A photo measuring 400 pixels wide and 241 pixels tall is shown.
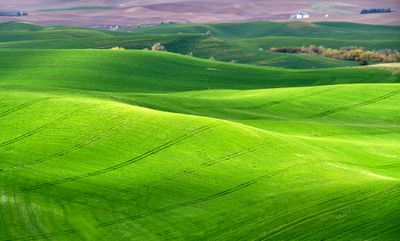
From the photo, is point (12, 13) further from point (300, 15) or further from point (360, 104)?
point (360, 104)

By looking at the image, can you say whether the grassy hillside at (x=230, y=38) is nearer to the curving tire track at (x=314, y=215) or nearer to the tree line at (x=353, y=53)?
the tree line at (x=353, y=53)

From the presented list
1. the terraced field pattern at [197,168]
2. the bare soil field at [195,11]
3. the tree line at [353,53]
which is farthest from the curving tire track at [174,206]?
the bare soil field at [195,11]

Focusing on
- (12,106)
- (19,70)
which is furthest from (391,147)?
(19,70)

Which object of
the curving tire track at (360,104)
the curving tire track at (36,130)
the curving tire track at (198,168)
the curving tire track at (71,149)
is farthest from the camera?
the curving tire track at (360,104)

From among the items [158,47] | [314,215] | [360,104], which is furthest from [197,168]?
[158,47]

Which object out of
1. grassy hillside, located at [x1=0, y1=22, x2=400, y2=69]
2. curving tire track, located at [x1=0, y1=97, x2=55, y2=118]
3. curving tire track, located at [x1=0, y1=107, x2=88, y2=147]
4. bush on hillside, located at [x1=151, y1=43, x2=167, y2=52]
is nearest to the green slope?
grassy hillside, located at [x1=0, y1=22, x2=400, y2=69]

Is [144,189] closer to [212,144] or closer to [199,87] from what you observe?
[212,144]
